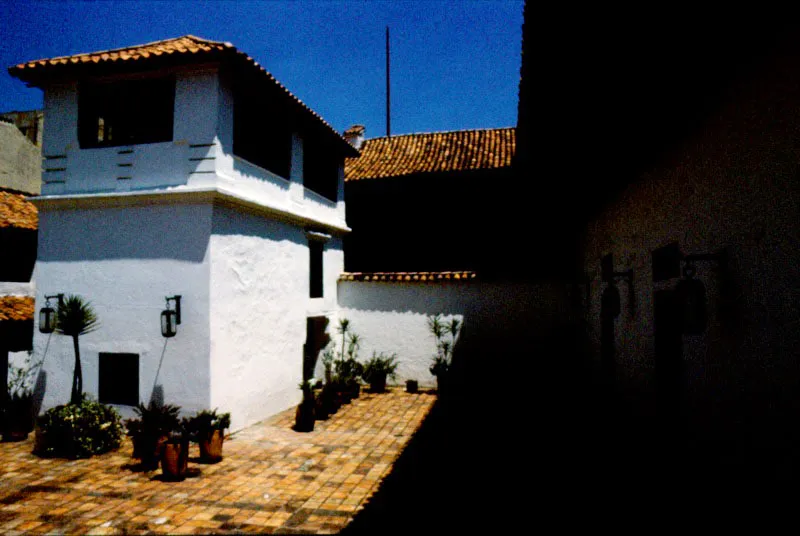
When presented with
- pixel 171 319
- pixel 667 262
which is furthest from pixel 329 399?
pixel 667 262

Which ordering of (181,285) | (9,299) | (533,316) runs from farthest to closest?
(533,316) → (9,299) → (181,285)

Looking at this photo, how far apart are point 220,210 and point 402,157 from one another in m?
10.7

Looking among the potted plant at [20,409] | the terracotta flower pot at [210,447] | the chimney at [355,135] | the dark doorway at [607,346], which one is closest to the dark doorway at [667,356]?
the dark doorway at [607,346]

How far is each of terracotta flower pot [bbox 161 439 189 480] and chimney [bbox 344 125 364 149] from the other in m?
15.4

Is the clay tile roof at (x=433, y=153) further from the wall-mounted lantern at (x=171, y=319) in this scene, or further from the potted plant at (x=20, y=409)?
the potted plant at (x=20, y=409)

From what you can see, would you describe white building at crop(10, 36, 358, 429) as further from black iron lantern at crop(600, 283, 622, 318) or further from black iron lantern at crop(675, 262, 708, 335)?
black iron lantern at crop(675, 262, 708, 335)

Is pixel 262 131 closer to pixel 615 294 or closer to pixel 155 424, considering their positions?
pixel 155 424

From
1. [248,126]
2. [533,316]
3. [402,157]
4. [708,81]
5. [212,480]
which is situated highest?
[402,157]

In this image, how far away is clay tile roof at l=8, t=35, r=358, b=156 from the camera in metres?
8.57

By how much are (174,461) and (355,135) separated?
15872 mm

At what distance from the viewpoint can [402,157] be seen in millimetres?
18438

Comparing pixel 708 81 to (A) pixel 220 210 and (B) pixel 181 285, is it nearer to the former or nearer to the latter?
(A) pixel 220 210

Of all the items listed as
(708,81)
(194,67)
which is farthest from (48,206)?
(708,81)

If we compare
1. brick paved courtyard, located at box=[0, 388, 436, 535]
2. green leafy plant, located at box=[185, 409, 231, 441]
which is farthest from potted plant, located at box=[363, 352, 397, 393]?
green leafy plant, located at box=[185, 409, 231, 441]
